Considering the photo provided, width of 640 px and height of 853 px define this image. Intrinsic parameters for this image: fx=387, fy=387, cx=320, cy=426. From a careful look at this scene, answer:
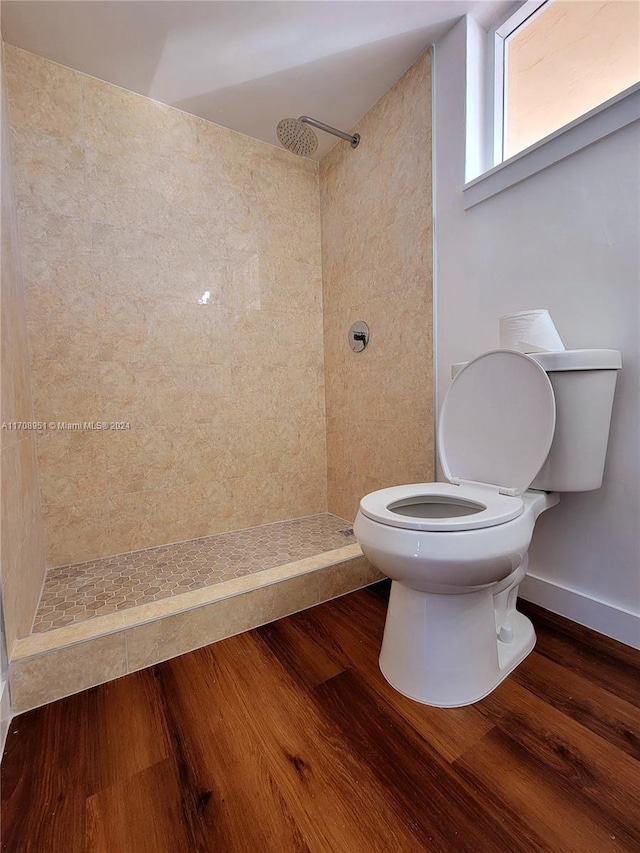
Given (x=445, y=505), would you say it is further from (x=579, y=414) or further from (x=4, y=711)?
(x=4, y=711)

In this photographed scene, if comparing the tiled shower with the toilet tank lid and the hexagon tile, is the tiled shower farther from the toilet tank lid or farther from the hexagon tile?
the toilet tank lid

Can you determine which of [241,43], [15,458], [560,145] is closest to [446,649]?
[15,458]

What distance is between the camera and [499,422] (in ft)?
3.75

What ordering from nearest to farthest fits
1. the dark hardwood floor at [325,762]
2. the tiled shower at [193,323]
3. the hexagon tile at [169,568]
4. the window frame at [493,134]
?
the dark hardwood floor at [325,762]
the window frame at [493,134]
the hexagon tile at [169,568]
the tiled shower at [193,323]

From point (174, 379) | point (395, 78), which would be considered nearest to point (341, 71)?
point (395, 78)

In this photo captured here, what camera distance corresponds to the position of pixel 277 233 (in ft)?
7.00

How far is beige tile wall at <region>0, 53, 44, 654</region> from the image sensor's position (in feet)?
3.34

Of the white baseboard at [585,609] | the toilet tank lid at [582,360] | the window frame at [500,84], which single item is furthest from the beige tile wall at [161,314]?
the toilet tank lid at [582,360]

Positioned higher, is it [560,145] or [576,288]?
[560,145]

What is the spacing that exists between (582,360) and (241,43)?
1.70 metres

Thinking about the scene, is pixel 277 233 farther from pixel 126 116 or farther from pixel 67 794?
pixel 67 794

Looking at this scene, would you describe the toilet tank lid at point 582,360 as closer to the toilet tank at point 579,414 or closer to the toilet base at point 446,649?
the toilet tank at point 579,414

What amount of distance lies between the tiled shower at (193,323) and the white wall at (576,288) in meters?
0.19

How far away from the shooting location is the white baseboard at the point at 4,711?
85 cm
